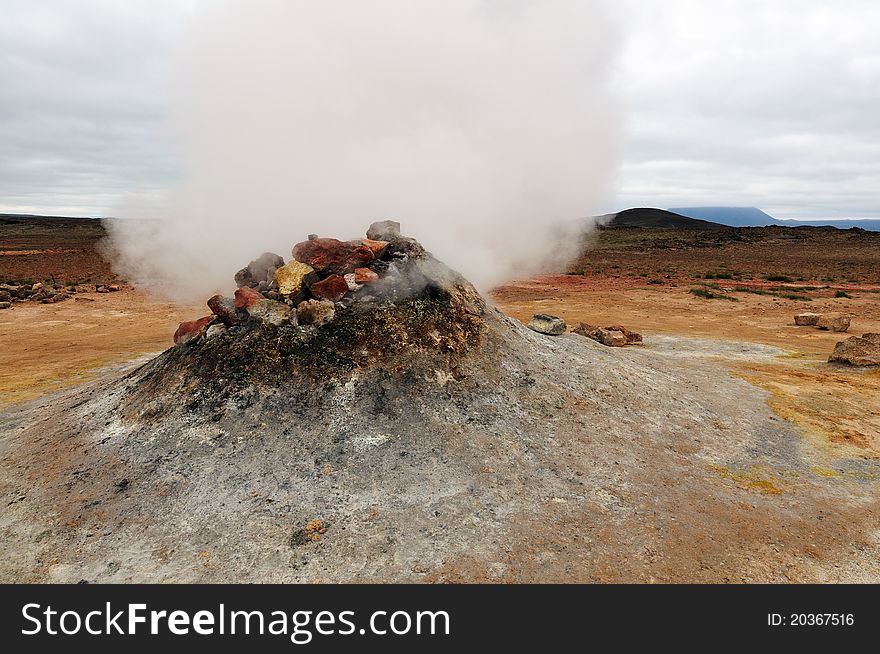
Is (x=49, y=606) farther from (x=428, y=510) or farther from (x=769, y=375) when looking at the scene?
(x=769, y=375)

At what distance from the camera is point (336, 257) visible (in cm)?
655

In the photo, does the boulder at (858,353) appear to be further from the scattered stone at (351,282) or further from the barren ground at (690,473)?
the scattered stone at (351,282)

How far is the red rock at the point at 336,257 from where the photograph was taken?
652 cm

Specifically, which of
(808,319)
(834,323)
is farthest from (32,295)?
(834,323)

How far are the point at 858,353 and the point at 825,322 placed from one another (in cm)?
486

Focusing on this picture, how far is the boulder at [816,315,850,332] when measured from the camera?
13417mm

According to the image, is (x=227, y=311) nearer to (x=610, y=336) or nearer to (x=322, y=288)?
(x=322, y=288)

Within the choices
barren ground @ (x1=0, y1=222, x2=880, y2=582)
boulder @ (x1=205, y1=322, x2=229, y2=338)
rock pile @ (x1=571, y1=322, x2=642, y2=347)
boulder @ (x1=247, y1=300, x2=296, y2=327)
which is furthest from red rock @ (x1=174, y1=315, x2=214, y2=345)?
rock pile @ (x1=571, y1=322, x2=642, y2=347)

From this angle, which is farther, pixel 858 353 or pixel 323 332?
pixel 858 353

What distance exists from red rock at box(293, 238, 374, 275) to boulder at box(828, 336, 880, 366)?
27.8 feet

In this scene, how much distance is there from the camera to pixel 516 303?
1845 centimetres

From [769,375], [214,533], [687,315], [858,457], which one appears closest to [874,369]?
[769,375]

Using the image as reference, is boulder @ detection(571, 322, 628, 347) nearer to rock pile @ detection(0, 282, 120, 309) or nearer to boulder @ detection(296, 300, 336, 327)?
boulder @ detection(296, 300, 336, 327)

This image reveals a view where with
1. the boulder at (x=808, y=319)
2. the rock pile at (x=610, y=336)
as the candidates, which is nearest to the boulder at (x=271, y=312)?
the rock pile at (x=610, y=336)
